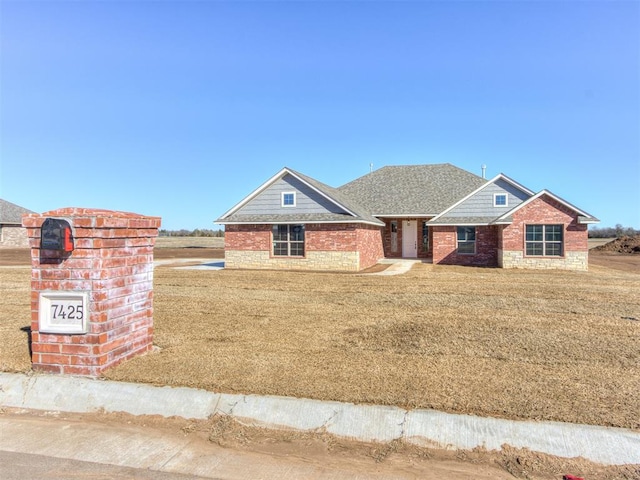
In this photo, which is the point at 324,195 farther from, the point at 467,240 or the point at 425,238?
the point at 425,238

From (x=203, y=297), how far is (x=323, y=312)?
3.72 meters

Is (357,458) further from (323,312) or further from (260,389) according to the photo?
(323,312)

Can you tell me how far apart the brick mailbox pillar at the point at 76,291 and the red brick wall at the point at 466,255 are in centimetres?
2070

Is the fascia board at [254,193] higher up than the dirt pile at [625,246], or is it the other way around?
the fascia board at [254,193]

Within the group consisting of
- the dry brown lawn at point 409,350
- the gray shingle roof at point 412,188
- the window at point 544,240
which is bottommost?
the dry brown lawn at point 409,350

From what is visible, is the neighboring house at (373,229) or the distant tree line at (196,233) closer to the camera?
the neighboring house at (373,229)

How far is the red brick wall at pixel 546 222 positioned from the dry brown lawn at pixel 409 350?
958 centimetres

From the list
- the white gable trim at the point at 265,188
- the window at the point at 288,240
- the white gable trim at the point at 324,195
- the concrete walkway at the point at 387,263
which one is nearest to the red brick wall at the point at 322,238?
the window at the point at 288,240

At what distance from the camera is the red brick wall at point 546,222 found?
67.1ft

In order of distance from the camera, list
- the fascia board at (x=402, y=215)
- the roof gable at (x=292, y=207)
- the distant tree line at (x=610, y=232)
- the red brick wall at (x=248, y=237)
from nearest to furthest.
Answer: the roof gable at (x=292, y=207) → the red brick wall at (x=248, y=237) → the fascia board at (x=402, y=215) → the distant tree line at (x=610, y=232)

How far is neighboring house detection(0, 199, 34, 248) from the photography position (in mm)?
42688

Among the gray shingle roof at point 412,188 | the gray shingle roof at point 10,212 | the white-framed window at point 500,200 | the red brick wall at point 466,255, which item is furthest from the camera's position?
the gray shingle roof at point 10,212

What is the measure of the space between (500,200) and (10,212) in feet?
156

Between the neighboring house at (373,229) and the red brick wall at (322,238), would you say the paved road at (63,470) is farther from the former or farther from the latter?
the red brick wall at (322,238)
